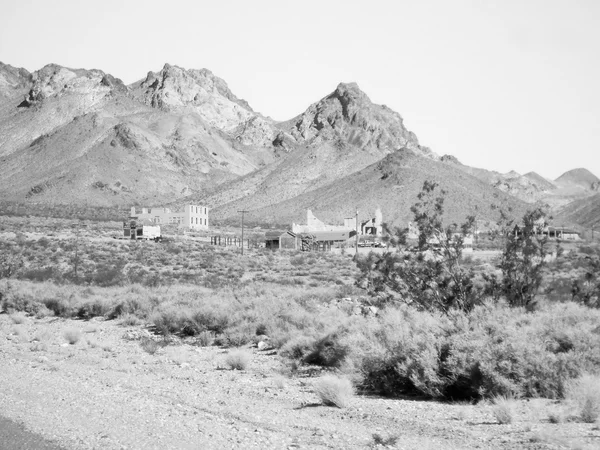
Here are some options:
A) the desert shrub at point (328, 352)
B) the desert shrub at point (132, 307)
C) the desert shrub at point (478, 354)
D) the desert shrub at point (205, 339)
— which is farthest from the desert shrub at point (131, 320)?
the desert shrub at point (478, 354)

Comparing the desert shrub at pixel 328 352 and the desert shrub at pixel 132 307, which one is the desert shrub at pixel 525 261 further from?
the desert shrub at pixel 132 307

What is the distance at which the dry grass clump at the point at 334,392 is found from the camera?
11.8 metres

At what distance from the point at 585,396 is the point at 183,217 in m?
104

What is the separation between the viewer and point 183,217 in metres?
112

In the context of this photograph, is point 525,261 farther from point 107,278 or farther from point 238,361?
point 107,278

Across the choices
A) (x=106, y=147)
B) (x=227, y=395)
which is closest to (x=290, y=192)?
(x=106, y=147)

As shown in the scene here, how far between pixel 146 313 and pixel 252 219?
124 meters

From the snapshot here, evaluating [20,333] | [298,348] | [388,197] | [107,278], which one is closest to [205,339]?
[298,348]

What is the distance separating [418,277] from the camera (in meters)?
18.7

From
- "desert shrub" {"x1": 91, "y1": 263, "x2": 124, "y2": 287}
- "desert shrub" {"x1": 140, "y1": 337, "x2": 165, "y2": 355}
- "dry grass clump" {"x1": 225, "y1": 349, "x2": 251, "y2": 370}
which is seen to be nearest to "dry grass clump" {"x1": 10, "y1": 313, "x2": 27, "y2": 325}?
"desert shrub" {"x1": 140, "y1": 337, "x2": 165, "y2": 355}

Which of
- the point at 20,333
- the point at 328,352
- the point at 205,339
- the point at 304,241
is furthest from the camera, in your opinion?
the point at 304,241

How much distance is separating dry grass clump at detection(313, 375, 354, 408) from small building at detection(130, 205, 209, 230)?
97.7 meters

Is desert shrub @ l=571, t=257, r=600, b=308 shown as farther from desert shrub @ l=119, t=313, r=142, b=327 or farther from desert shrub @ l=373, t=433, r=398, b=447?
desert shrub @ l=119, t=313, r=142, b=327

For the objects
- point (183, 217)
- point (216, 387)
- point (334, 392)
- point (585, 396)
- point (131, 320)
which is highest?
point (183, 217)
